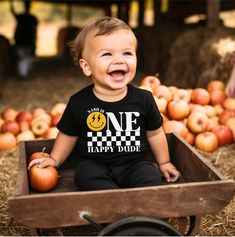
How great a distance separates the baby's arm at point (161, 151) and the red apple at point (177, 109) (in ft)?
5.20

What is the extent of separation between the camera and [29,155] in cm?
288

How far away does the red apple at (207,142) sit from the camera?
4.09 m

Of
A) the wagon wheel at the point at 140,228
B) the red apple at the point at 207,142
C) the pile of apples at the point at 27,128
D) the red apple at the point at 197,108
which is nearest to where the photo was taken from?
the wagon wheel at the point at 140,228

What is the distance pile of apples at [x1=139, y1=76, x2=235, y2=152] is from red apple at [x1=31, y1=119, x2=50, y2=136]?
105 cm

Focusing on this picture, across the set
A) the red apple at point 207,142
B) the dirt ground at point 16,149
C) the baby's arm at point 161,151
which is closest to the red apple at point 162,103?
the red apple at point 207,142

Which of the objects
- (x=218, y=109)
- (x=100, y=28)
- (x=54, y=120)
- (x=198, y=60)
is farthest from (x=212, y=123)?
(x=198, y=60)

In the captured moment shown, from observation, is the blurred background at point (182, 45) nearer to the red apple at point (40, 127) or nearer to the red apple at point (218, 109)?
the red apple at point (218, 109)

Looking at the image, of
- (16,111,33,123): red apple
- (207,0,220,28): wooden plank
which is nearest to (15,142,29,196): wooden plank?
(16,111,33,123): red apple

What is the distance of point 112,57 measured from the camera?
237cm

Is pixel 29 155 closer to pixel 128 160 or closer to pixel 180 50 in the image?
pixel 128 160

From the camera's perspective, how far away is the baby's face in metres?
2.36

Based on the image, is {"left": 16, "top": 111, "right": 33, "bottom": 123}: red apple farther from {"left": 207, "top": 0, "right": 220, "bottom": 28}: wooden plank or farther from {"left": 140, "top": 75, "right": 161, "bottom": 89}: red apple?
{"left": 207, "top": 0, "right": 220, "bottom": 28}: wooden plank

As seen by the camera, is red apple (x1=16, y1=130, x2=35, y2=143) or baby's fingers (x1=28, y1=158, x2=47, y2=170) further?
red apple (x1=16, y1=130, x2=35, y2=143)

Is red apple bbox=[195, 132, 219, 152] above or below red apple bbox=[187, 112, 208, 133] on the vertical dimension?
below
